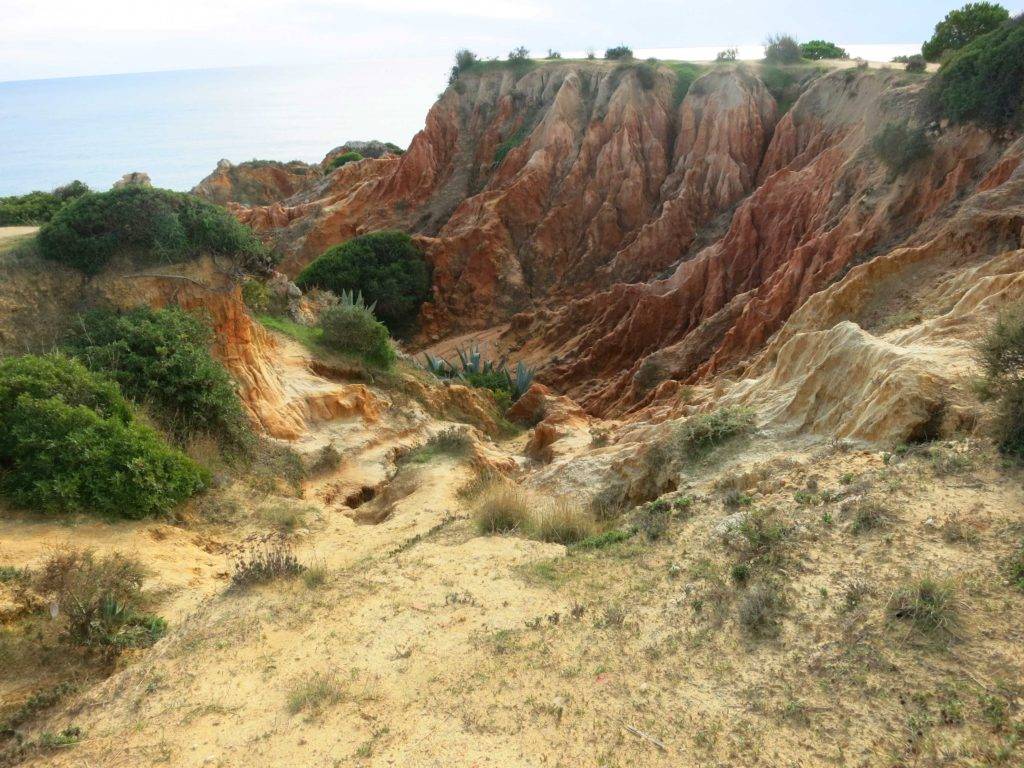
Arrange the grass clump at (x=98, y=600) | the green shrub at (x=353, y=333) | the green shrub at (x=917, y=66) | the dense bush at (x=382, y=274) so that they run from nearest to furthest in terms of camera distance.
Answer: the grass clump at (x=98, y=600), the green shrub at (x=353, y=333), the green shrub at (x=917, y=66), the dense bush at (x=382, y=274)

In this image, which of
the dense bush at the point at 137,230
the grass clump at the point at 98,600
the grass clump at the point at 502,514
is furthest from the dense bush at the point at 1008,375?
the dense bush at the point at 137,230

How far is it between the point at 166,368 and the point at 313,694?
7539mm

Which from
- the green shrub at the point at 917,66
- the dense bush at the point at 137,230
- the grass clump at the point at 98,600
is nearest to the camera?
the grass clump at the point at 98,600

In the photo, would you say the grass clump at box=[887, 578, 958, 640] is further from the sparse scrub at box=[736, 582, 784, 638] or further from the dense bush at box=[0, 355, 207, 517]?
the dense bush at box=[0, 355, 207, 517]

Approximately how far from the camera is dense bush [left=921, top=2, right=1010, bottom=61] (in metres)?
23.0

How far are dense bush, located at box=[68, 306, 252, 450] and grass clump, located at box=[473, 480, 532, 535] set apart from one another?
5102mm

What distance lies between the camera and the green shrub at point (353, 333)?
16797 mm

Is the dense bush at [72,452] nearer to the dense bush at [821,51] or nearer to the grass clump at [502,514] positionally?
the grass clump at [502,514]

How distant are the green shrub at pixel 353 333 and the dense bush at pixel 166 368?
5.08 m

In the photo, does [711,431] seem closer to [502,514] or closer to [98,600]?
[502,514]

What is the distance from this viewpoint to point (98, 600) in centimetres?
603

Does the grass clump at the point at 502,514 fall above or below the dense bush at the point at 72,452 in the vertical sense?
below

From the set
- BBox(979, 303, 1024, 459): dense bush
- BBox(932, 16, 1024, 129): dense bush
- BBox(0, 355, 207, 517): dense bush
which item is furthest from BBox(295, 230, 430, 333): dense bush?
BBox(979, 303, 1024, 459): dense bush

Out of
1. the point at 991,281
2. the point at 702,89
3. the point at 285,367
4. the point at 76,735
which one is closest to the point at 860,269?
the point at 991,281
